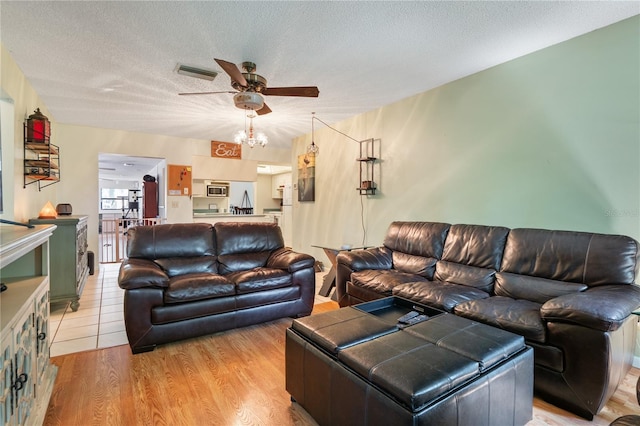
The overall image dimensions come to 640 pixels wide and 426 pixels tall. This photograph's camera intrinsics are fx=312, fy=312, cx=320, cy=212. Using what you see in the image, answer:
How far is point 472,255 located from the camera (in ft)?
9.52

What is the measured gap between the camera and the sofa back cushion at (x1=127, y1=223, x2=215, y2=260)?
10.3ft

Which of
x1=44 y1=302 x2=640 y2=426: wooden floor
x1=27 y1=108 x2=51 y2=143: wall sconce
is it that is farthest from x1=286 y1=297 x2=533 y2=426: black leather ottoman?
x1=27 y1=108 x2=51 y2=143: wall sconce

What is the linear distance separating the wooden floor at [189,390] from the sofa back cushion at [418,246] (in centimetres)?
146

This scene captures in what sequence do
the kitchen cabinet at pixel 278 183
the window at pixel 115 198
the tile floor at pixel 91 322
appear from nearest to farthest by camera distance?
the tile floor at pixel 91 322 → the kitchen cabinet at pixel 278 183 → the window at pixel 115 198

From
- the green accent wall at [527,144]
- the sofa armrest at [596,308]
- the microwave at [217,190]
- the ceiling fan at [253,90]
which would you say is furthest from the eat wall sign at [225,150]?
the sofa armrest at [596,308]

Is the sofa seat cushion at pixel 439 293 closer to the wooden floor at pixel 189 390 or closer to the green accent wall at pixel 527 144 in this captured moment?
the wooden floor at pixel 189 390

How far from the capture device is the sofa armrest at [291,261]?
10.4 ft

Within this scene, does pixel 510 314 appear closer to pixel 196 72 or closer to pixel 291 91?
pixel 291 91

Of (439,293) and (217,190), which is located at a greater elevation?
(217,190)

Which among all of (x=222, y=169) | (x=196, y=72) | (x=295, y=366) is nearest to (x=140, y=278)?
(x=295, y=366)

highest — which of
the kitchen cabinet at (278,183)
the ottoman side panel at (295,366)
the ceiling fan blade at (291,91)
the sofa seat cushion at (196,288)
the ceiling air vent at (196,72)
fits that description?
the ceiling air vent at (196,72)

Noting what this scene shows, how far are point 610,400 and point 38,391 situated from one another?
3.30 meters

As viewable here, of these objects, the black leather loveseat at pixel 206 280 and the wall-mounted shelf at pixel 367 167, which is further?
the wall-mounted shelf at pixel 367 167

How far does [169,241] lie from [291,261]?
129 centimetres
